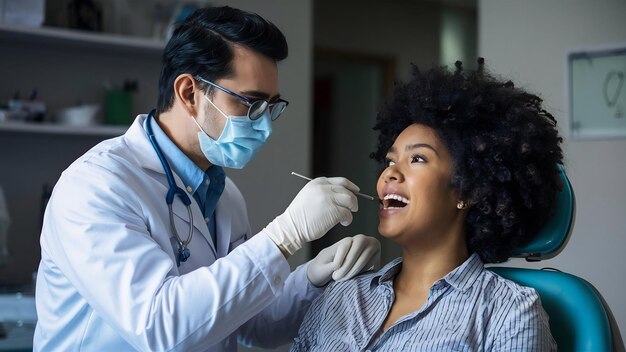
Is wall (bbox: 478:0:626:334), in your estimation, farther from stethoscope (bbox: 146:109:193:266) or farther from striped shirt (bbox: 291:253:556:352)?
stethoscope (bbox: 146:109:193:266)

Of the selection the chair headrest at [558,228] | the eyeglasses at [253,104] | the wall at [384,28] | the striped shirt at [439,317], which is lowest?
the striped shirt at [439,317]

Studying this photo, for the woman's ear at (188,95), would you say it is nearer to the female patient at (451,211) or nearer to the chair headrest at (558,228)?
the female patient at (451,211)

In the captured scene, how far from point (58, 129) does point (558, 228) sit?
79.2 inches

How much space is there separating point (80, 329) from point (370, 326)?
60cm

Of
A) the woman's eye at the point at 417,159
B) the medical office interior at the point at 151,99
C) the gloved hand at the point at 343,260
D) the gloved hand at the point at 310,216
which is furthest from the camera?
the medical office interior at the point at 151,99

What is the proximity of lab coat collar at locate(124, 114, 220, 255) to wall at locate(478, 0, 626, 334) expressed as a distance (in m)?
1.67

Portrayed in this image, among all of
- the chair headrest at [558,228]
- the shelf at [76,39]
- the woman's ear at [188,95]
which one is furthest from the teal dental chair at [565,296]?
the shelf at [76,39]

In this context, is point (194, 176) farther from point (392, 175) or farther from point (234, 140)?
point (392, 175)

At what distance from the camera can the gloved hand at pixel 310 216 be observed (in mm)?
1454

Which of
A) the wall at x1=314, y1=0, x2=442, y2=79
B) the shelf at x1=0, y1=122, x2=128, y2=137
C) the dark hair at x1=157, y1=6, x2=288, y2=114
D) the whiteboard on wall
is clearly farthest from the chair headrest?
the wall at x1=314, y1=0, x2=442, y2=79

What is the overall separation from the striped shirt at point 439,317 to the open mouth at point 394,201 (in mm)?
167

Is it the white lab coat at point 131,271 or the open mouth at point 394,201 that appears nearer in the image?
the white lab coat at point 131,271

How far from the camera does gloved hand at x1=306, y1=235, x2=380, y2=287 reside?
1.67 metres

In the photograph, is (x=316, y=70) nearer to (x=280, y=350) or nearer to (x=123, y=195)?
(x=280, y=350)
